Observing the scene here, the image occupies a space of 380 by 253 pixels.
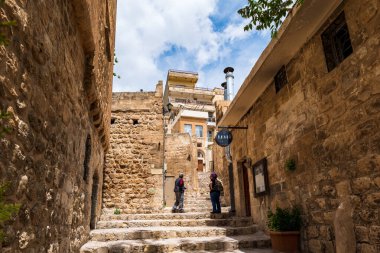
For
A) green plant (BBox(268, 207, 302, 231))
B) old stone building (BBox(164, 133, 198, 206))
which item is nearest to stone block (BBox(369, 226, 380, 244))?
green plant (BBox(268, 207, 302, 231))

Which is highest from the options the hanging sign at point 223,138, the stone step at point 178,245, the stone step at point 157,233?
the hanging sign at point 223,138

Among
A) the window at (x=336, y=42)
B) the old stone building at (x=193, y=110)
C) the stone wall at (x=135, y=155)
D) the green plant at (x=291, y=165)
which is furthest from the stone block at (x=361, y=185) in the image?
the old stone building at (x=193, y=110)

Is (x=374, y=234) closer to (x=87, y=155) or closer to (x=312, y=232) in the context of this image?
(x=312, y=232)

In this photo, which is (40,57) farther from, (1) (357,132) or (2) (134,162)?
(2) (134,162)

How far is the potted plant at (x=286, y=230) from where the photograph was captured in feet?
16.6

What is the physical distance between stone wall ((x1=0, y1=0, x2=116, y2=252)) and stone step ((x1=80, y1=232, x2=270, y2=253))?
3.19 ft

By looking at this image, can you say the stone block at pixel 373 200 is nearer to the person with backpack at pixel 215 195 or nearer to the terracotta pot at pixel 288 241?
the terracotta pot at pixel 288 241

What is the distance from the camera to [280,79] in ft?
19.9

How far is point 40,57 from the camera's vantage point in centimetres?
227

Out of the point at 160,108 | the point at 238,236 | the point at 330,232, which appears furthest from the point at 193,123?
the point at 330,232

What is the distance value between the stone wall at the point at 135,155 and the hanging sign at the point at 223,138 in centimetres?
384

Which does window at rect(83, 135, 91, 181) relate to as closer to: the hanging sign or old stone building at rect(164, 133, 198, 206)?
the hanging sign

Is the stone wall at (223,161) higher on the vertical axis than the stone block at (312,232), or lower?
higher

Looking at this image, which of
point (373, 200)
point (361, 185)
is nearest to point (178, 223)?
point (361, 185)
